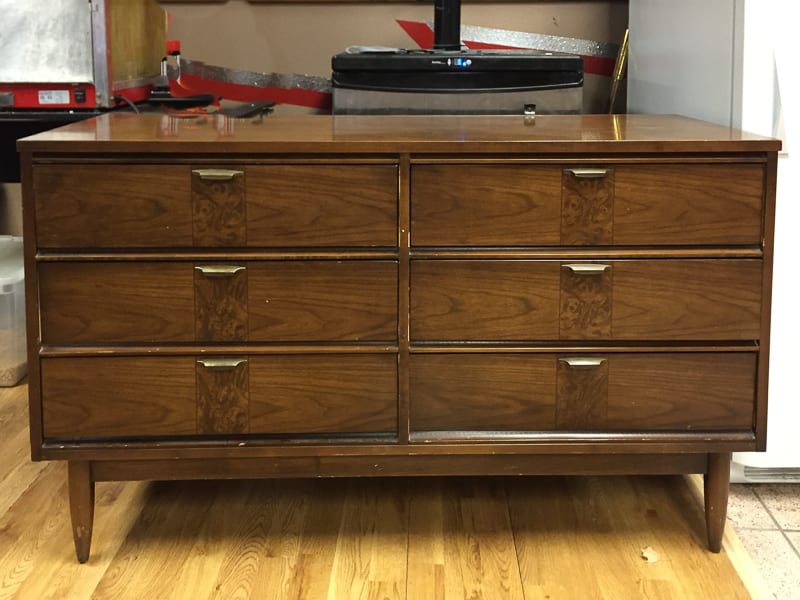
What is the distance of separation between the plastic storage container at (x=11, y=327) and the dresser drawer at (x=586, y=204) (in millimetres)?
1720

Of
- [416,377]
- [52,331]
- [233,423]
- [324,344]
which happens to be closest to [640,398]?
[416,377]

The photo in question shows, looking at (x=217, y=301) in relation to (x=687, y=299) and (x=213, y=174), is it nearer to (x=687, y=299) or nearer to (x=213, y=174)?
(x=213, y=174)

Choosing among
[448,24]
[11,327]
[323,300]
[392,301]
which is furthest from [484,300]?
[11,327]

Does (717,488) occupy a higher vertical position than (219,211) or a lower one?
lower

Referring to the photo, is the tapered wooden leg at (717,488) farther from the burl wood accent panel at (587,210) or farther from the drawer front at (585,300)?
the burl wood accent panel at (587,210)

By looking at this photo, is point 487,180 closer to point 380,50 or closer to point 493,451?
point 493,451

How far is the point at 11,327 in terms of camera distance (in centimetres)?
328

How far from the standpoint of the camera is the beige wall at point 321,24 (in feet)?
11.7

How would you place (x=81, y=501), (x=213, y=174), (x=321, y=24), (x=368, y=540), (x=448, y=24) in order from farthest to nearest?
(x=321, y=24), (x=448, y=24), (x=368, y=540), (x=81, y=501), (x=213, y=174)

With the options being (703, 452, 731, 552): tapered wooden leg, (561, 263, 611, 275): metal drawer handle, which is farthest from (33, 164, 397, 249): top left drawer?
(703, 452, 731, 552): tapered wooden leg

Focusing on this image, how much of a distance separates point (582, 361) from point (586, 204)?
0.28m

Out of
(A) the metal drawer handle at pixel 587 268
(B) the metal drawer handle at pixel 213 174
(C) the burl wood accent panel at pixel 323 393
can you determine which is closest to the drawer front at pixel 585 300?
(A) the metal drawer handle at pixel 587 268

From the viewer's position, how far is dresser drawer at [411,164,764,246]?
6.46 ft

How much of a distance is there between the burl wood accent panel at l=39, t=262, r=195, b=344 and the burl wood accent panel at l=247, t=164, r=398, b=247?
0.54 feet
